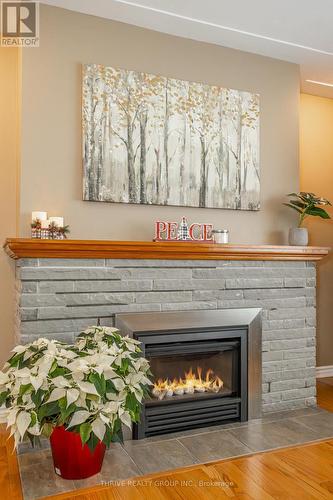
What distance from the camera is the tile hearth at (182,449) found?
6.66ft

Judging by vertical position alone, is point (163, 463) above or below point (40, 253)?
below

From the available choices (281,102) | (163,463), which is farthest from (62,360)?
(281,102)

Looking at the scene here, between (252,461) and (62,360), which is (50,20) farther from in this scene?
(252,461)

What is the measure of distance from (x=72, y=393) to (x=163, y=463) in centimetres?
71

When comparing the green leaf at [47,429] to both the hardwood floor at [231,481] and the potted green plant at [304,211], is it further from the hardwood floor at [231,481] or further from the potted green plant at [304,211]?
the potted green plant at [304,211]

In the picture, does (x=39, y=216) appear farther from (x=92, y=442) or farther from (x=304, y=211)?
(x=304, y=211)

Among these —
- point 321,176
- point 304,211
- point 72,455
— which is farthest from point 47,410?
point 321,176

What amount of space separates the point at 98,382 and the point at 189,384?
1044 millimetres

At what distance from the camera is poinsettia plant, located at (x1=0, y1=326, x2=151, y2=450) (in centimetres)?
186

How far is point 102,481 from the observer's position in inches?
79.4

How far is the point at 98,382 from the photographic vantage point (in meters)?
1.89

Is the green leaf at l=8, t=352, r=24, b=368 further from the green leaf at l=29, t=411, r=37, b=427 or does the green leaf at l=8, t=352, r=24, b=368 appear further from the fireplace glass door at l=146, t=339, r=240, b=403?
the fireplace glass door at l=146, t=339, r=240, b=403
